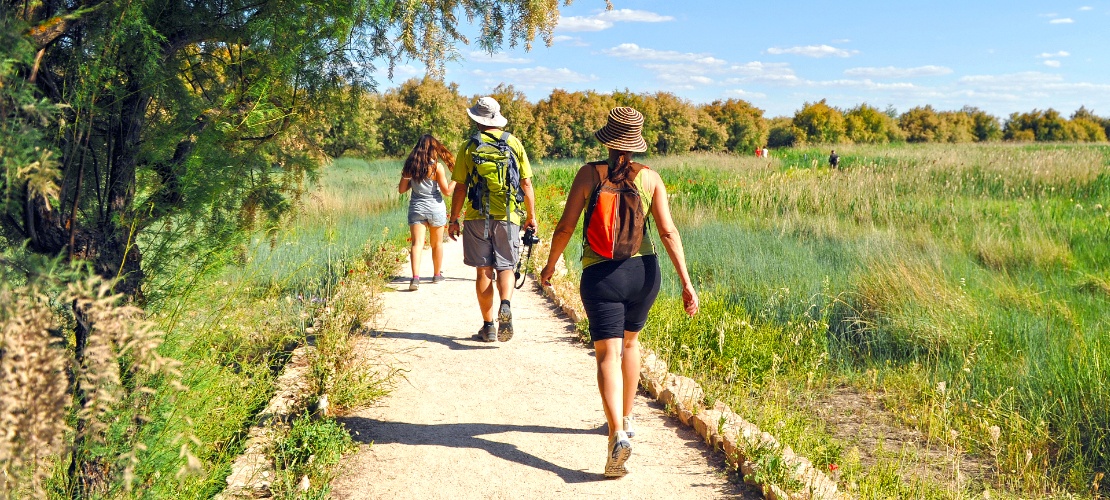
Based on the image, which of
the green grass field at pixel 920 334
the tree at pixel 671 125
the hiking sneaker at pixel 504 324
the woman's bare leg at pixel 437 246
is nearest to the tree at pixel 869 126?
the tree at pixel 671 125

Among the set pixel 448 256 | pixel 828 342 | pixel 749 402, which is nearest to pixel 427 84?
pixel 448 256

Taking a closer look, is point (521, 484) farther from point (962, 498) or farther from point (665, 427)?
point (962, 498)

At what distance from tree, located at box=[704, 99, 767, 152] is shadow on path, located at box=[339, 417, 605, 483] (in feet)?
142

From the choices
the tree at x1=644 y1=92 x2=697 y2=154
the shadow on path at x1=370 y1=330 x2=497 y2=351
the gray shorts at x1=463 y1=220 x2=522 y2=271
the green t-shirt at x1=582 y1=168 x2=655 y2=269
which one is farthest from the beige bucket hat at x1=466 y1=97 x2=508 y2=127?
the tree at x1=644 y1=92 x2=697 y2=154

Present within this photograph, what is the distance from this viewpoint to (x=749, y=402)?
210 inches

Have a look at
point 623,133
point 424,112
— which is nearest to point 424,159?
point 623,133

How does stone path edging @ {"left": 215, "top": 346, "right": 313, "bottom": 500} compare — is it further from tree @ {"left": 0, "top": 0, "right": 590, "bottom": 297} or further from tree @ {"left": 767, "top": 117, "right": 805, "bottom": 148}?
tree @ {"left": 767, "top": 117, "right": 805, "bottom": 148}

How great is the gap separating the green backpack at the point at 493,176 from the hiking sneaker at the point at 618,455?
8.67 feet

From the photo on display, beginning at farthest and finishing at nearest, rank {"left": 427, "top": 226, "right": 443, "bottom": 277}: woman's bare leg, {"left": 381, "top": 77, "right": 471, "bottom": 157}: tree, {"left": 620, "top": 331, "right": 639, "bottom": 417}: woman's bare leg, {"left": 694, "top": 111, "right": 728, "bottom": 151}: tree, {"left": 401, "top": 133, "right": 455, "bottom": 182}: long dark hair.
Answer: {"left": 694, "top": 111, "right": 728, "bottom": 151}: tree < {"left": 381, "top": 77, "right": 471, "bottom": 157}: tree < {"left": 427, "top": 226, "right": 443, "bottom": 277}: woman's bare leg < {"left": 401, "top": 133, "right": 455, "bottom": 182}: long dark hair < {"left": 620, "top": 331, "right": 639, "bottom": 417}: woman's bare leg

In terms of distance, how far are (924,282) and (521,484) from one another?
5.55m

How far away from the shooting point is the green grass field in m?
4.91

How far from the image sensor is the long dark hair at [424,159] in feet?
26.5

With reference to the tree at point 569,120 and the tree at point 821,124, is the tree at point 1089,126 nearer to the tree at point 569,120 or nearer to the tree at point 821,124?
the tree at point 821,124

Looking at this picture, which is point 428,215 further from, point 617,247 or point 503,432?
point 617,247
